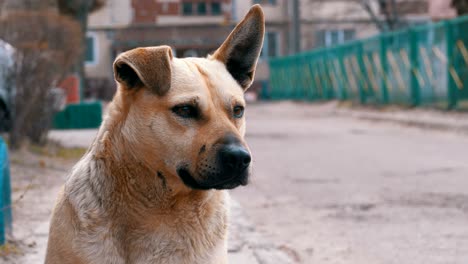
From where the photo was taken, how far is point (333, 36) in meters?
55.3

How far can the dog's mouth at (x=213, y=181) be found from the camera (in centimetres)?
366

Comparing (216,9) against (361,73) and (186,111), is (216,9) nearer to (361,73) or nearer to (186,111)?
(361,73)

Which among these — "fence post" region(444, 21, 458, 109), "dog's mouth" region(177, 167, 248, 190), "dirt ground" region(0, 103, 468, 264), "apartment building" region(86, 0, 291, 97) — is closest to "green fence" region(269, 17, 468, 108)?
"fence post" region(444, 21, 458, 109)

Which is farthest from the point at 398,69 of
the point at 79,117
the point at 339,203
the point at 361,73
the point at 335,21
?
the point at 335,21

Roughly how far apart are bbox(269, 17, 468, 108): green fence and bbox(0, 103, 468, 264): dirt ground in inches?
220

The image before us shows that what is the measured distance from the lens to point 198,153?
12.2 ft

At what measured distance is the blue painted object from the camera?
5879 mm

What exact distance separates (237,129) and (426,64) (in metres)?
19.3

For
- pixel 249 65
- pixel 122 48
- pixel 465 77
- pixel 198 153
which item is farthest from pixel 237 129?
pixel 122 48

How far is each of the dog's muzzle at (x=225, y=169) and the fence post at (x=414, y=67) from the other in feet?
66.4

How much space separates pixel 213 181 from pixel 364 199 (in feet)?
17.3

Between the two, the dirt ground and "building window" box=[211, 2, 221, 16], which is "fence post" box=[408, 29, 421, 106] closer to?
the dirt ground

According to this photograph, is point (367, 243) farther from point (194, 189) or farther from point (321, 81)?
point (321, 81)

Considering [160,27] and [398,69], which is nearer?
[398,69]
